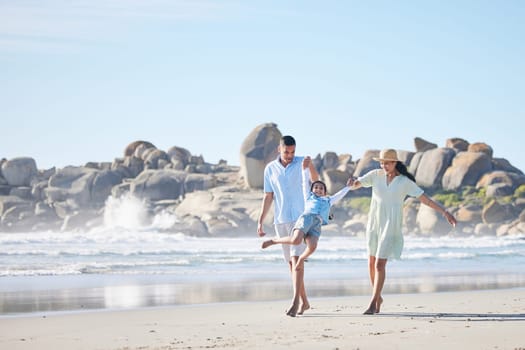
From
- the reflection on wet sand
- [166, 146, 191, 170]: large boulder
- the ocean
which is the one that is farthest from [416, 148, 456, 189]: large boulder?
the reflection on wet sand

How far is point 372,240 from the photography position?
10.5 metres

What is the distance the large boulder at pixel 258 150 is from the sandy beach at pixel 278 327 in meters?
53.4

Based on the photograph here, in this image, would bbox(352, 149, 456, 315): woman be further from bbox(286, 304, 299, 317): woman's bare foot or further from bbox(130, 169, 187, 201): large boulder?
bbox(130, 169, 187, 201): large boulder

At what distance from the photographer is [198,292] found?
1428 cm

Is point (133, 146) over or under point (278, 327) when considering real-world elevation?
over

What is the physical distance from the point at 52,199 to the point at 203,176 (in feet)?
38.8

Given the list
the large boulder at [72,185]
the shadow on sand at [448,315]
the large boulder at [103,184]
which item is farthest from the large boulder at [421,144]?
the shadow on sand at [448,315]

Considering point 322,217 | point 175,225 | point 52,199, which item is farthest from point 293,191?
point 52,199

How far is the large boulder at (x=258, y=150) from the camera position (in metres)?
65.4

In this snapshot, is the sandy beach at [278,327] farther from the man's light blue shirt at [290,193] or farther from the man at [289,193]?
the man's light blue shirt at [290,193]

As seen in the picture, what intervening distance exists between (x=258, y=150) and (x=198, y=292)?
170ft

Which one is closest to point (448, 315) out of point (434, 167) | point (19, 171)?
point (434, 167)

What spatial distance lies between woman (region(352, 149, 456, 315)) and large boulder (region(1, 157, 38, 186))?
235 ft

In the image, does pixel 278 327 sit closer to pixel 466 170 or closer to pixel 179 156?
pixel 466 170
